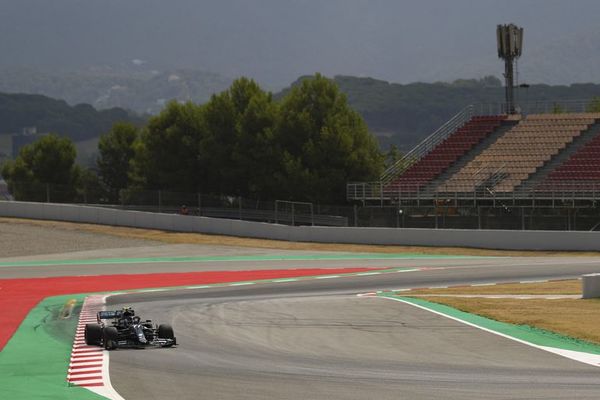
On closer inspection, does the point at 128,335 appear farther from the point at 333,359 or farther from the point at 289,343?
the point at 333,359

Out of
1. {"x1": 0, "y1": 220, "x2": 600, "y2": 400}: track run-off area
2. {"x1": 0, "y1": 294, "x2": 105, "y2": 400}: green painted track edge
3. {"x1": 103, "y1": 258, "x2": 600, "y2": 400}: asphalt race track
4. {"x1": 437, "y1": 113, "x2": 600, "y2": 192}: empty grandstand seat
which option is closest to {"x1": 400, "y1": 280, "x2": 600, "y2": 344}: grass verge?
{"x1": 0, "y1": 220, "x2": 600, "y2": 400}: track run-off area

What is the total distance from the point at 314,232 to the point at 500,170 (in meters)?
11.6

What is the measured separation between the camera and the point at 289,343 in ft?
64.0

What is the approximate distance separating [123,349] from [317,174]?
42.9m

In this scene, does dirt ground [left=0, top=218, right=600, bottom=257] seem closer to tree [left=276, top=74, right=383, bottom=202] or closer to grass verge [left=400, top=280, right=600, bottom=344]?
tree [left=276, top=74, right=383, bottom=202]

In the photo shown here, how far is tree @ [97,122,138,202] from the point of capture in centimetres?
8381

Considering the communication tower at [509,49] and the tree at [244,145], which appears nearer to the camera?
the tree at [244,145]

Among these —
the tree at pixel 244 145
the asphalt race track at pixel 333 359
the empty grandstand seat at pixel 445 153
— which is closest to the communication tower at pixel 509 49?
the empty grandstand seat at pixel 445 153

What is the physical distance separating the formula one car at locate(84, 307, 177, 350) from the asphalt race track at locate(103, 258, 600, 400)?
381mm

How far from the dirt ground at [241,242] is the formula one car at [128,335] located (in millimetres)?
30521

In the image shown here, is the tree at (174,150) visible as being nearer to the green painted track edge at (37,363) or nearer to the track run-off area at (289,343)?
the track run-off area at (289,343)

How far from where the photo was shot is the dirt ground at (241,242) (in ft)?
161

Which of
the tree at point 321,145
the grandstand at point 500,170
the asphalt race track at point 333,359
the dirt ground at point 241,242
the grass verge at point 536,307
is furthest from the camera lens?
the tree at point 321,145

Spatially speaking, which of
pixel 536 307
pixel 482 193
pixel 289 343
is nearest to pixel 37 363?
pixel 289 343
